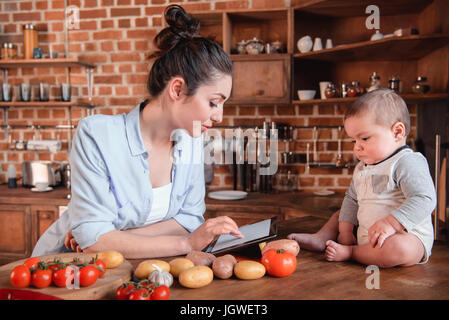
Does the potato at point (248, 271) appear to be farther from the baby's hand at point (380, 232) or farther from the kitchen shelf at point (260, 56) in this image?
the kitchen shelf at point (260, 56)

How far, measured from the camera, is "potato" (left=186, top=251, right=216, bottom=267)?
1132mm

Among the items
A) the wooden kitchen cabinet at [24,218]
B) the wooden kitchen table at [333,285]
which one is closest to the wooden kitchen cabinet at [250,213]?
the wooden kitchen cabinet at [24,218]

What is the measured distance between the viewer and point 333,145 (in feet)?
11.0

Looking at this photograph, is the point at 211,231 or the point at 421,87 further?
the point at 421,87

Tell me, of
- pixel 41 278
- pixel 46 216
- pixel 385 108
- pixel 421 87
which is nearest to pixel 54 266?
pixel 41 278

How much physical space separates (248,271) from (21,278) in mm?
523

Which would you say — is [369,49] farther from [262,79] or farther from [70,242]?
[70,242]

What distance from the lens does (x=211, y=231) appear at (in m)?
1.28

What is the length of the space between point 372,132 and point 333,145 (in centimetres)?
207

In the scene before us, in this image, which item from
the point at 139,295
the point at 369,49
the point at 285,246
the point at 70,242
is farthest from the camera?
the point at 369,49

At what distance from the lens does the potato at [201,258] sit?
1132 mm

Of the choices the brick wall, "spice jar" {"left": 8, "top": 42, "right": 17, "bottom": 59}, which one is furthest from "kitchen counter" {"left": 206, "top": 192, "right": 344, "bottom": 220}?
"spice jar" {"left": 8, "top": 42, "right": 17, "bottom": 59}

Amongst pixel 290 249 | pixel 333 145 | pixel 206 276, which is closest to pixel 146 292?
pixel 206 276
